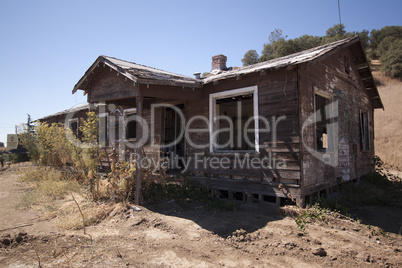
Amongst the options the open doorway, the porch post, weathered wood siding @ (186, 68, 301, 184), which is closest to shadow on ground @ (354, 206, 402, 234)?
weathered wood siding @ (186, 68, 301, 184)

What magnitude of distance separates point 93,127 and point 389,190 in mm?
9848

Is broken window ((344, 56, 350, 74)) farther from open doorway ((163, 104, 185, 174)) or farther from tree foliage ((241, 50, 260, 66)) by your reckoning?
tree foliage ((241, 50, 260, 66))

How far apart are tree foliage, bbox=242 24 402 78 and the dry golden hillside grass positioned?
69.6 inches

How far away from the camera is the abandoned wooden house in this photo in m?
6.09

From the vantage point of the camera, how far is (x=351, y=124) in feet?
29.6

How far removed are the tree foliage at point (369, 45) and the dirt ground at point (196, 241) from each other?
99.3 feet

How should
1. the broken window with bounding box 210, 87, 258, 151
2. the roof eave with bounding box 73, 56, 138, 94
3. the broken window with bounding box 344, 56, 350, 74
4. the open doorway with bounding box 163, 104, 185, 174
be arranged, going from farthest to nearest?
the broken window with bounding box 210, 87, 258, 151 → the open doorway with bounding box 163, 104, 185, 174 → the broken window with bounding box 344, 56, 350, 74 → the roof eave with bounding box 73, 56, 138, 94

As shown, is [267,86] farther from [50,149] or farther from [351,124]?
[50,149]

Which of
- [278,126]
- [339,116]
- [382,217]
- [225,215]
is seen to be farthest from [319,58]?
[225,215]

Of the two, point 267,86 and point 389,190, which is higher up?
point 267,86

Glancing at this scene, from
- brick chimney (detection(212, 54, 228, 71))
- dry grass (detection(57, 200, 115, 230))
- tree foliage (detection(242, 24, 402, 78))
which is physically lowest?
dry grass (detection(57, 200, 115, 230))

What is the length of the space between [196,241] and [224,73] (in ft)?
16.9

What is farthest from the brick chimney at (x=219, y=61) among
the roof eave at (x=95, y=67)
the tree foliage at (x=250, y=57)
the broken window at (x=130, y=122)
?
the tree foliage at (x=250, y=57)

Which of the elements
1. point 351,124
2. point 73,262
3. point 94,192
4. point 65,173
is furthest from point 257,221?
point 65,173
